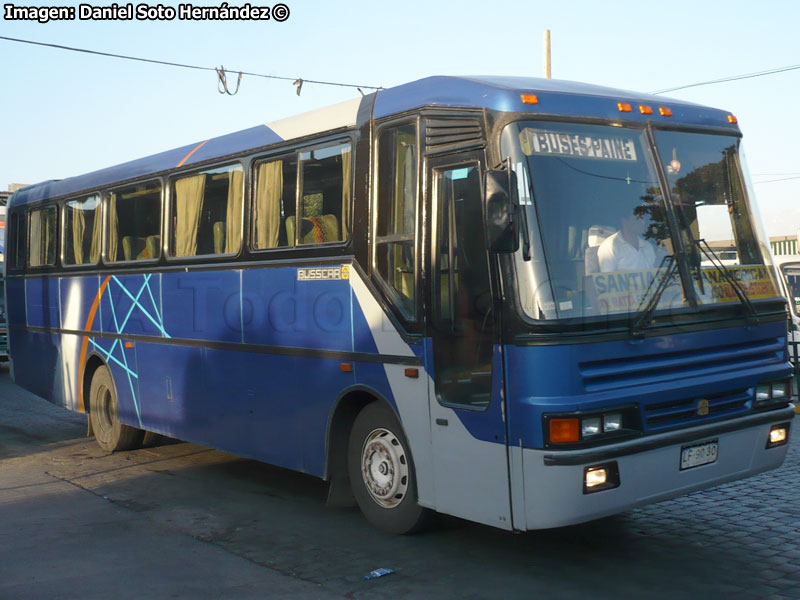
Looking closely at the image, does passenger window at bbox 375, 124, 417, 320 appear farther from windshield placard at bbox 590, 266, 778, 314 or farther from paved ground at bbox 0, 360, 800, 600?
paved ground at bbox 0, 360, 800, 600

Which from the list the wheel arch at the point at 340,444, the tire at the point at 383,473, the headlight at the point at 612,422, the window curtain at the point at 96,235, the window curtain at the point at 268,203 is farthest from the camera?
the window curtain at the point at 96,235

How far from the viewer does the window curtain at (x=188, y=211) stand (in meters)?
9.91

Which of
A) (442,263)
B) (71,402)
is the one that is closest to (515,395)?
(442,263)

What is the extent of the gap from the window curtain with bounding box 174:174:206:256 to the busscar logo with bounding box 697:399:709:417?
546cm

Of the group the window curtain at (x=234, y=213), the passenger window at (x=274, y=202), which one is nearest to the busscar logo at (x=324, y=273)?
the passenger window at (x=274, y=202)

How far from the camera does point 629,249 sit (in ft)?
20.7

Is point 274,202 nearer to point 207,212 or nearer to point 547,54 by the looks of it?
point 207,212

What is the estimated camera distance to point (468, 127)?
21.3 ft

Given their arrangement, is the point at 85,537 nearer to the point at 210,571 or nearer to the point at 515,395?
the point at 210,571

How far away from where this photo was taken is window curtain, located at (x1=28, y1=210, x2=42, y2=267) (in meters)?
13.8

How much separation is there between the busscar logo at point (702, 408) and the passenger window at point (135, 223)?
6308 mm

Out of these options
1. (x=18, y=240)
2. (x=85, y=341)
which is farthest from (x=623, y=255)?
(x=18, y=240)

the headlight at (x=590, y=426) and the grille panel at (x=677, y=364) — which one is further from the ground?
the grille panel at (x=677, y=364)

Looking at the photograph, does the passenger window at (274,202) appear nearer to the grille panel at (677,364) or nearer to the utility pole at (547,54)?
the grille panel at (677,364)
